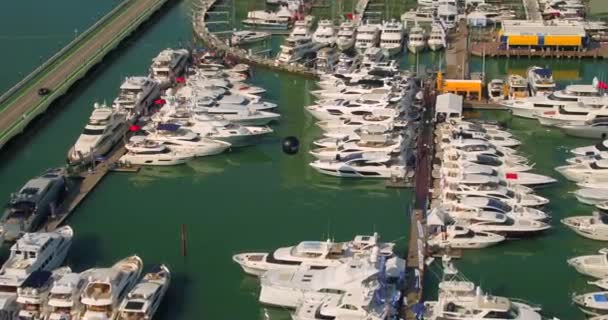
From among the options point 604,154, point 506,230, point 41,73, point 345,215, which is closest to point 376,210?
point 345,215

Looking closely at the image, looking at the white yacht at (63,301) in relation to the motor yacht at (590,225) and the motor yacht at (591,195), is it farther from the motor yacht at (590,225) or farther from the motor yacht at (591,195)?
the motor yacht at (591,195)

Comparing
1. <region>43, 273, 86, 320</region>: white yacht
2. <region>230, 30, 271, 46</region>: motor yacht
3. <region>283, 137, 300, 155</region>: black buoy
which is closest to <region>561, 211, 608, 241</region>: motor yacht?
<region>283, 137, 300, 155</region>: black buoy

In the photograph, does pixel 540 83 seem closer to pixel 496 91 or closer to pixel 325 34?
pixel 496 91

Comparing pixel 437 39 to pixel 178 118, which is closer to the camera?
pixel 178 118

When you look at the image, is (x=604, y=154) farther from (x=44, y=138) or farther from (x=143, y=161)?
(x=44, y=138)

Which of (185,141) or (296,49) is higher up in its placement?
(296,49)

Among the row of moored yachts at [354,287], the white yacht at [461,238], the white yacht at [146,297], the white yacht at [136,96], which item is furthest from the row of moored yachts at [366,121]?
the white yacht at [146,297]

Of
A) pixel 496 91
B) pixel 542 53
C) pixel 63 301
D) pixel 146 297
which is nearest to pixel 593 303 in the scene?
pixel 146 297

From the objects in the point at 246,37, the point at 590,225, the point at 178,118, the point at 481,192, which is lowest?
the point at 590,225
